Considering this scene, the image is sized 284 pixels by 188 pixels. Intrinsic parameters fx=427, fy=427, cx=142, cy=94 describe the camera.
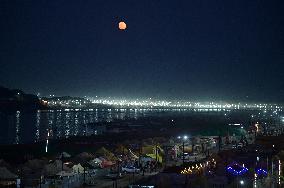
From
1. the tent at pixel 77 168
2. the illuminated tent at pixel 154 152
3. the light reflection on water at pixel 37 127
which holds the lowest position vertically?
the light reflection on water at pixel 37 127

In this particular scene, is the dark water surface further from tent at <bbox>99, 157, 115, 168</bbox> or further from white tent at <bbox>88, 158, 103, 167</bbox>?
white tent at <bbox>88, 158, 103, 167</bbox>

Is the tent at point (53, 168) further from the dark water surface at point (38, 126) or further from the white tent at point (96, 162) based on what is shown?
the dark water surface at point (38, 126)

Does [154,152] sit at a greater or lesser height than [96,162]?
greater

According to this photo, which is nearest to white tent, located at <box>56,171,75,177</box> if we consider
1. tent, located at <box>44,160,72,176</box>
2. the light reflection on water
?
tent, located at <box>44,160,72,176</box>

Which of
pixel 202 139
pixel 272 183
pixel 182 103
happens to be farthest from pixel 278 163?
pixel 182 103

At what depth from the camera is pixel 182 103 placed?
185 m

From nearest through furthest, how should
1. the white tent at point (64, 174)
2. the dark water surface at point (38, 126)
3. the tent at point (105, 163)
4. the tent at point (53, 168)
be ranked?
the white tent at point (64, 174) < the tent at point (53, 168) < the tent at point (105, 163) < the dark water surface at point (38, 126)

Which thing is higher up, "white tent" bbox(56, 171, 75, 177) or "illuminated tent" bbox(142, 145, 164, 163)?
"illuminated tent" bbox(142, 145, 164, 163)

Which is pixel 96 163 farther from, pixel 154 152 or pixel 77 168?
pixel 154 152

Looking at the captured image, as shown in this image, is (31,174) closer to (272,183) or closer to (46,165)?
(46,165)

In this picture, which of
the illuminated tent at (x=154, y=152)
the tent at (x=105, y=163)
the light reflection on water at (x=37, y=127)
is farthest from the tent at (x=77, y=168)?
the light reflection on water at (x=37, y=127)

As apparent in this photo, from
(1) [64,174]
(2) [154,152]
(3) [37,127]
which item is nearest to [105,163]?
(1) [64,174]

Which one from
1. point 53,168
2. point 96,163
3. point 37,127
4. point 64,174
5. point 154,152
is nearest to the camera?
point 64,174

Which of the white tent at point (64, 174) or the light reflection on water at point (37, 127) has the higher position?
the white tent at point (64, 174)
